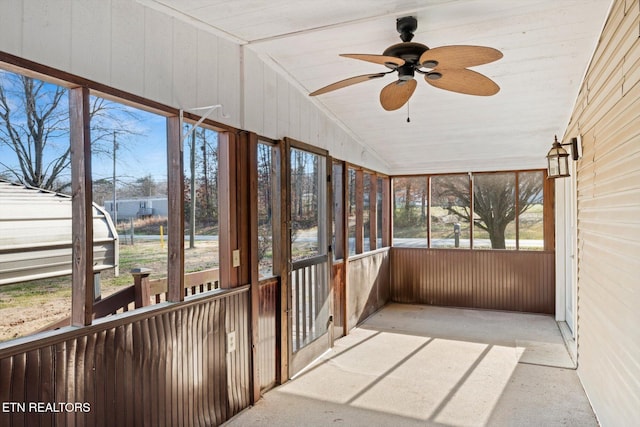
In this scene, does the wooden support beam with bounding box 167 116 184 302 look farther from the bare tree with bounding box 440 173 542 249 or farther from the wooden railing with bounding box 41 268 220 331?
the bare tree with bounding box 440 173 542 249

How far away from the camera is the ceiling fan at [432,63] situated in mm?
2037

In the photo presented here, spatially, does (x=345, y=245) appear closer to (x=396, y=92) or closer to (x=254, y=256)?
(x=254, y=256)

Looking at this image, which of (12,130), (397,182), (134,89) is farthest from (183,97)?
(397,182)

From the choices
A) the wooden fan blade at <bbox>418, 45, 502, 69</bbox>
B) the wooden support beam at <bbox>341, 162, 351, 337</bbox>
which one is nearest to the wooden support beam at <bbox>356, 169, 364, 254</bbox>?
the wooden support beam at <bbox>341, 162, 351, 337</bbox>

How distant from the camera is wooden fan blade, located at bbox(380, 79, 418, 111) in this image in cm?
255

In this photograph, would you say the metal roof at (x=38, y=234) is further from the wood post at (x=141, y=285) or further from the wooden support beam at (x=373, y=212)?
the wooden support beam at (x=373, y=212)

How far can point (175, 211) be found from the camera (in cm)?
253

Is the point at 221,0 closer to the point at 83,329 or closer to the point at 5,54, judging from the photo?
the point at 5,54

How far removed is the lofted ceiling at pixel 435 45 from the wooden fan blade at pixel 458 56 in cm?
50

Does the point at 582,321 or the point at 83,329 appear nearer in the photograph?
the point at 83,329

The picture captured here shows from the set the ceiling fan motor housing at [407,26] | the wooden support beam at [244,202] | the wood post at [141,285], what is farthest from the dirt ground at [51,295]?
the ceiling fan motor housing at [407,26]

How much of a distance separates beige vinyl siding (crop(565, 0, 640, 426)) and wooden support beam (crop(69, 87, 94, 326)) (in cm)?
256

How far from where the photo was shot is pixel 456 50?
200cm

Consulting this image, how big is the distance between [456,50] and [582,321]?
2.70 meters
